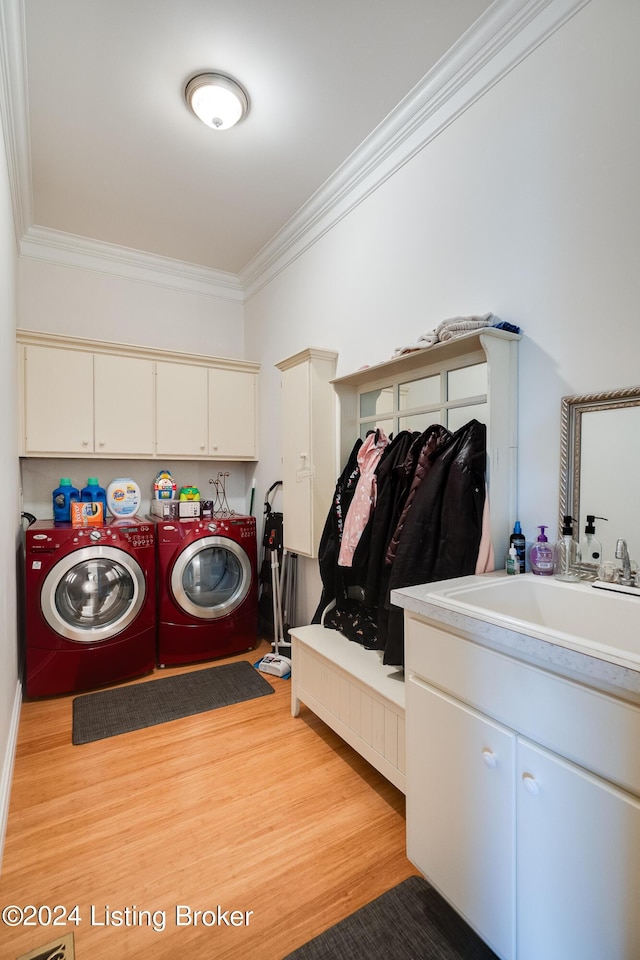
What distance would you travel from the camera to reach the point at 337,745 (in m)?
2.12

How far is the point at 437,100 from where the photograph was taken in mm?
1979

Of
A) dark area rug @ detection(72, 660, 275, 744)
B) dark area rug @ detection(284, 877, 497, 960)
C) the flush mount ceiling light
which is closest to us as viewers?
dark area rug @ detection(284, 877, 497, 960)

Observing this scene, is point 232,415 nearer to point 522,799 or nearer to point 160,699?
point 160,699

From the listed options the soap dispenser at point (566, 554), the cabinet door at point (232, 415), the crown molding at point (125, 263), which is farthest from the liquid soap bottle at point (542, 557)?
the crown molding at point (125, 263)

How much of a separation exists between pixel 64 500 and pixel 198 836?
7.31ft

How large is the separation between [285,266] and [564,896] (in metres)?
3.45

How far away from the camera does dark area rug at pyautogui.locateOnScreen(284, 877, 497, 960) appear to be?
1.19 meters

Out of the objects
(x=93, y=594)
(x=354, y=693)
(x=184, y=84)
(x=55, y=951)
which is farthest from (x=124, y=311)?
(x=55, y=951)

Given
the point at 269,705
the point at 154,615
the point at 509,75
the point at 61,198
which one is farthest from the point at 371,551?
the point at 61,198

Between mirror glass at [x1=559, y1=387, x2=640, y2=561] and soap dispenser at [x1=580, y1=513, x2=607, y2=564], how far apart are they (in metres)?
0.01

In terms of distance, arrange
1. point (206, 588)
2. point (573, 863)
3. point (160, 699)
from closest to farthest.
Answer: point (573, 863)
point (160, 699)
point (206, 588)

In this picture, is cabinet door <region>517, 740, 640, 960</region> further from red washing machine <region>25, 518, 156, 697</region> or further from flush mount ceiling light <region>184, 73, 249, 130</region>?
flush mount ceiling light <region>184, 73, 249, 130</region>

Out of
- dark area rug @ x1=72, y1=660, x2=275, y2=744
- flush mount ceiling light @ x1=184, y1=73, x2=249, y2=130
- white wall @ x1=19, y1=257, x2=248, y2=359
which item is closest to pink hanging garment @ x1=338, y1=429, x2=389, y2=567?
dark area rug @ x1=72, y1=660, x2=275, y2=744

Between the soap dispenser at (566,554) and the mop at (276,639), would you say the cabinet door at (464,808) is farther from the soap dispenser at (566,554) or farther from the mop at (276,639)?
the mop at (276,639)
